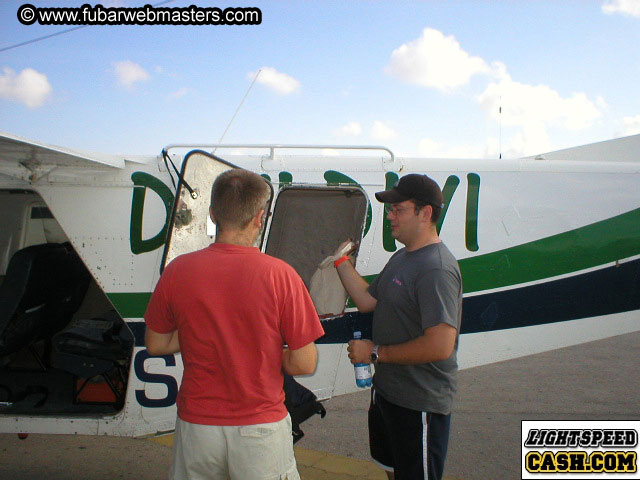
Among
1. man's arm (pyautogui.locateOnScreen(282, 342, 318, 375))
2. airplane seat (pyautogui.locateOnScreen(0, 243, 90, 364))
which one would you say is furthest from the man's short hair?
airplane seat (pyautogui.locateOnScreen(0, 243, 90, 364))

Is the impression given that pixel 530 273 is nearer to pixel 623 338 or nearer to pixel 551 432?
pixel 551 432

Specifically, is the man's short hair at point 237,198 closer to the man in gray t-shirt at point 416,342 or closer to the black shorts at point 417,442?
the man in gray t-shirt at point 416,342

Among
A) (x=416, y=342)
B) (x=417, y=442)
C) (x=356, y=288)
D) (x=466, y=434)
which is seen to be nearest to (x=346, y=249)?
(x=356, y=288)

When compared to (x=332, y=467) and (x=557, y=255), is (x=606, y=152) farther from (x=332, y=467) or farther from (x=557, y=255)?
(x=332, y=467)

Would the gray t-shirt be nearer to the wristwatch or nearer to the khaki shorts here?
the wristwatch

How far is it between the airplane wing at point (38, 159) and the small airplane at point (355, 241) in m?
0.02

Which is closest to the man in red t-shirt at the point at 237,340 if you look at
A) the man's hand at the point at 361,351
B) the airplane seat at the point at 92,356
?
the man's hand at the point at 361,351

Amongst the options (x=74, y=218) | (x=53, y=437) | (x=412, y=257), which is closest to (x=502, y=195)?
(x=412, y=257)

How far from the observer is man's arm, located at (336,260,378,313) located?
279 cm

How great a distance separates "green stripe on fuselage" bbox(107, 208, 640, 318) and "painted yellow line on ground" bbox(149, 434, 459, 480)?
152cm

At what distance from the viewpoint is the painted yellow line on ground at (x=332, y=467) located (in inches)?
152

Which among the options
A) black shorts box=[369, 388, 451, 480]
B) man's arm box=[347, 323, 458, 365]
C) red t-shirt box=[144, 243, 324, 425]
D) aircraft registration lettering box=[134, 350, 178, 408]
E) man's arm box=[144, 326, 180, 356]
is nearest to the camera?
red t-shirt box=[144, 243, 324, 425]

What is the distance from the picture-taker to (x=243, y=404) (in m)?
1.69

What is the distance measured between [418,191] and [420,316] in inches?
23.1
